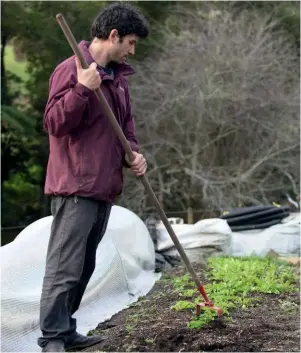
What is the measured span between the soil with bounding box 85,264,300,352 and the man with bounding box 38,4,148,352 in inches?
12.5

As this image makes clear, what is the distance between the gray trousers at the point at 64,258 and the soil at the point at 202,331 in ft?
0.82

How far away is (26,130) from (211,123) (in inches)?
133

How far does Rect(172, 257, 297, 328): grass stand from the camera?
4.09m

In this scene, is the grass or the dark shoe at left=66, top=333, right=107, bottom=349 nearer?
the dark shoe at left=66, top=333, right=107, bottom=349

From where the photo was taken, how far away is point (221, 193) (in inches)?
486

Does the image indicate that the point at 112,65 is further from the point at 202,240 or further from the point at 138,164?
the point at 202,240

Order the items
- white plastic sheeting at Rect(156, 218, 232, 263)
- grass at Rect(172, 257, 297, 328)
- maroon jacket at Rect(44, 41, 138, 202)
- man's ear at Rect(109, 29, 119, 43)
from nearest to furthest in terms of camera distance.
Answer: maroon jacket at Rect(44, 41, 138, 202)
man's ear at Rect(109, 29, 119, 43)
grass at Rect(172, 257, 297, 328)
white plastic sheeting at Rect(156, 218, 232, 263)

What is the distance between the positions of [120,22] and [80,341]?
1.58 meters

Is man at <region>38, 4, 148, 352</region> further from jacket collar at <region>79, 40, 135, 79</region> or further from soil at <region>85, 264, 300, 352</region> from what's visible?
soil at <region>85, 264, 300, 352</region>

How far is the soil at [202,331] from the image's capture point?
3.22 metres

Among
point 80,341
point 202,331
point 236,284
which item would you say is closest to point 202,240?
point 236,284

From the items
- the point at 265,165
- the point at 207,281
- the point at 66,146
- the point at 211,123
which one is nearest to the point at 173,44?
the point at 211,123

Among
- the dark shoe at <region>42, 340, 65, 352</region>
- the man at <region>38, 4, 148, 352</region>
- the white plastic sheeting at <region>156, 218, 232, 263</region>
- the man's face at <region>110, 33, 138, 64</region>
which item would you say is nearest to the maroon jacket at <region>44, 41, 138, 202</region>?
the man at <region>38, 4, 148, 352</region>

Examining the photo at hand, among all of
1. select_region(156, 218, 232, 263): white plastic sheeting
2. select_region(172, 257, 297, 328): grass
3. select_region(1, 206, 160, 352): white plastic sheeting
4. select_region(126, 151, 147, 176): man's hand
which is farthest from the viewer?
select_region(156, 218, 232, 263): white plastic sheeting
